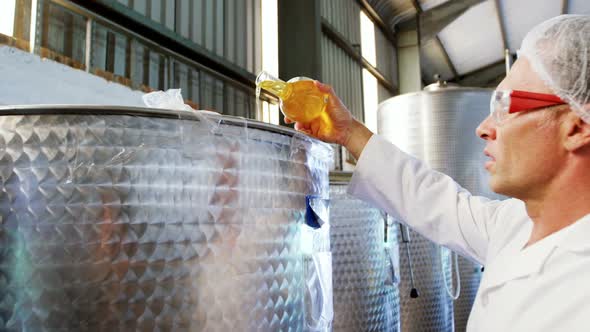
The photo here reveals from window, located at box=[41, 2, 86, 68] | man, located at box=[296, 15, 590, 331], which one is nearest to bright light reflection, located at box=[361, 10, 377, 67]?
window, located at box=[41, 2, 86, 68]

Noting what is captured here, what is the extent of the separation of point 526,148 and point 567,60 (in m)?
0.17

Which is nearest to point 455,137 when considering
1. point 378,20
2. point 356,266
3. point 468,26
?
point 356,266

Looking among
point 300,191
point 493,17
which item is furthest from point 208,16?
point 493,17

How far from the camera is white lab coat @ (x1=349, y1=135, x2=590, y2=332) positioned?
0.91 metres

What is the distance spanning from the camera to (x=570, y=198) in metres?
0.99

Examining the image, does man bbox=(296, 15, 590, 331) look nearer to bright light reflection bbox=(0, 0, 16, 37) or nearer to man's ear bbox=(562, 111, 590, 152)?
man's ear bbox=(562, 111, 590, 152)

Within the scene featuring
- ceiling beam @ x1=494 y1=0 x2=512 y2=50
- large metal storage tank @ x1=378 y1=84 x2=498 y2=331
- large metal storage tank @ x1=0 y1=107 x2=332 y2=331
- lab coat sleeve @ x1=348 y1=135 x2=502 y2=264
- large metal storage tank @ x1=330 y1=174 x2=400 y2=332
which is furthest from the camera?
ceiling beam @ x1=494 y1=0 x2=512 y2=50

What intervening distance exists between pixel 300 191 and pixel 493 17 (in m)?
10.0

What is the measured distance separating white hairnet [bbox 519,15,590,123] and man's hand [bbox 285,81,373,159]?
0.43 metres

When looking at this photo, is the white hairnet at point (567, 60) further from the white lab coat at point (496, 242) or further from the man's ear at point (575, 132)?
the white lab coat at point (496, 242)

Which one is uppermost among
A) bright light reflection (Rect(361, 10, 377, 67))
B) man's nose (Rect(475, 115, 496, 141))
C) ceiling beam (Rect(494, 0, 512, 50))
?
ceiling beam (Rect(494, 0, 512, 50))

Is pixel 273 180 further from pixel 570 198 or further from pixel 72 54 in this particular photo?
pixel 72 54

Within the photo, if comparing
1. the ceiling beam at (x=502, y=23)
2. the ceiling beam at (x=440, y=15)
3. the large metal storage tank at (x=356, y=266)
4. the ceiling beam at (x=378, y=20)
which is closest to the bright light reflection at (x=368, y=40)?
the ceiling beam at (x=378, y=20)

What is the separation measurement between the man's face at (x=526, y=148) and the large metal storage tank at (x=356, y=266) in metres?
0.63
